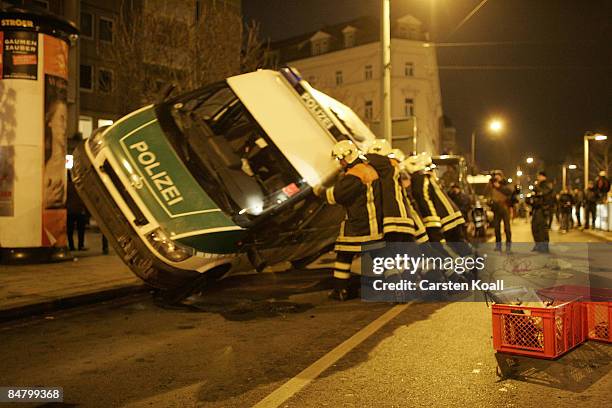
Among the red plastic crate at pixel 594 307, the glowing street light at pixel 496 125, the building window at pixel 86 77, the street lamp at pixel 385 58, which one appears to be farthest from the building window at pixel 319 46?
the red plastic crate at pixel 594 307

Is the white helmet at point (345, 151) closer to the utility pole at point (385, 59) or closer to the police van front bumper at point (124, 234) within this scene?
the police van front bumper at point (124, 234)

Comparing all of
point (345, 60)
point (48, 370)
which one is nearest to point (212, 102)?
point (48, 370)

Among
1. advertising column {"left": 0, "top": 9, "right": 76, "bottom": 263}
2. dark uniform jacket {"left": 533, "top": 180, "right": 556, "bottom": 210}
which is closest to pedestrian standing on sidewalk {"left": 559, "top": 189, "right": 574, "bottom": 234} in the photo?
dark uniform jacket {"left": 533, "top": 180, "right": 556, "bottom": 210}

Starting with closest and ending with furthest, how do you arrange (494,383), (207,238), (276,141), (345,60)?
(494,383) → (207,238) → (276,141) → (345,60)

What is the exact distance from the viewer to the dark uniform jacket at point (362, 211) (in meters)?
7.10

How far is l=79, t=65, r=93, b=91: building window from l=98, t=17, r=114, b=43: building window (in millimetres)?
1548

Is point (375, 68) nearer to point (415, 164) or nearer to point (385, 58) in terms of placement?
point (385, 58)

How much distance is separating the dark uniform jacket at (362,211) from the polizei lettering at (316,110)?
2.33ft

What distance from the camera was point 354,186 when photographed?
7.01 metres

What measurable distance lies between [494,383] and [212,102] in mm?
5084

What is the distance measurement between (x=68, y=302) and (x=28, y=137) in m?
4.09

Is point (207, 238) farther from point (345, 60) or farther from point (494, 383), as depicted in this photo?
point (345, 60)

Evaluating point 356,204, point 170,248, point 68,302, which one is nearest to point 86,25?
point 68,302

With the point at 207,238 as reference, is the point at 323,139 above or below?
above
